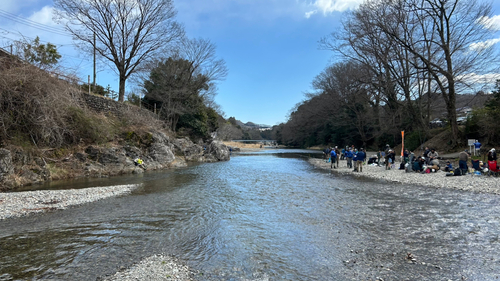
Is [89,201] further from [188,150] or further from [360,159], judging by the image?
[188,150]

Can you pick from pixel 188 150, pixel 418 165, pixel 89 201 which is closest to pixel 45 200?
pixel 89 201

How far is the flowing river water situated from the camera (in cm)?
492

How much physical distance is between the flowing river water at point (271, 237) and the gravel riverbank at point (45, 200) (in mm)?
576

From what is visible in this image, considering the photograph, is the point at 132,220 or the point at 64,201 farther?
the point at 64,201

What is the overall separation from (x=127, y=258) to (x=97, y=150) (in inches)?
578

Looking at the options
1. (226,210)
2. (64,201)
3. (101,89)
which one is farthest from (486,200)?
(101,89)

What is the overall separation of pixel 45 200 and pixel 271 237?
8.36 m

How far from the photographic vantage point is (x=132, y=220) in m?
7.90

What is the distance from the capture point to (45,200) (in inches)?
381

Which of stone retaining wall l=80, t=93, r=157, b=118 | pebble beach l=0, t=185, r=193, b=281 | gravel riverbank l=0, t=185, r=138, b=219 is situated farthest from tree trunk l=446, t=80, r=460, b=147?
stone retaining wall l=80, t=93, r=157, b=118

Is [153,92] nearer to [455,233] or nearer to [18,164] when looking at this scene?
[18,164]

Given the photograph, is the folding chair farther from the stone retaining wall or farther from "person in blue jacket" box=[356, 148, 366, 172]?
the stone retaining wall

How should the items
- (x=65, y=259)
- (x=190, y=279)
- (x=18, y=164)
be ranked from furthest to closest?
(x=18, y=164) → (x=65, y=259) → (x=190, y=279)

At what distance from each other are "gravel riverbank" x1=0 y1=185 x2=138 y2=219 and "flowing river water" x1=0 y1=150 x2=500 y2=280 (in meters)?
0.58
